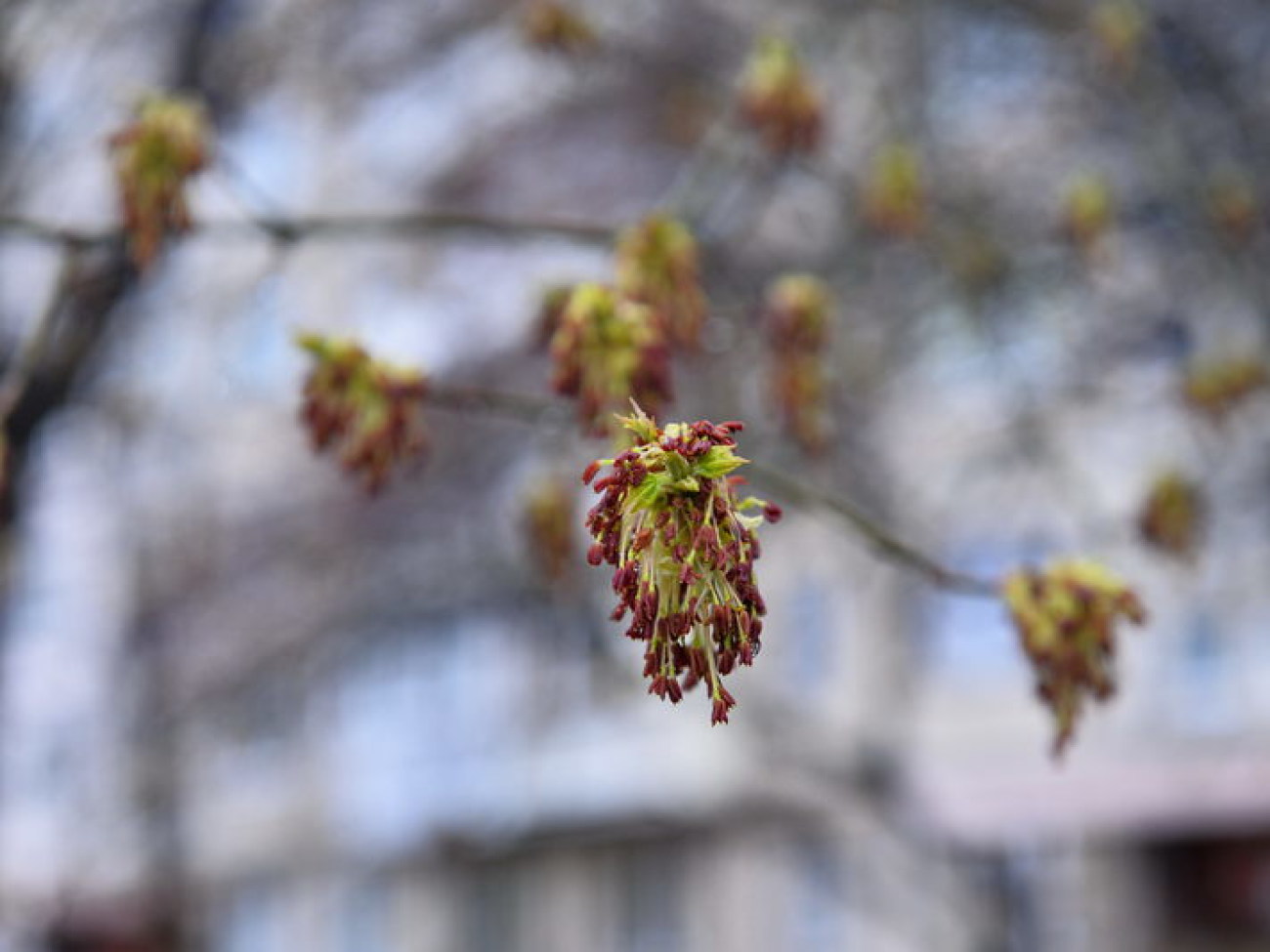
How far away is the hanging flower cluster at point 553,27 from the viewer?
14.8ft

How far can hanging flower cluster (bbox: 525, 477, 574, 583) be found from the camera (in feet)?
11.5

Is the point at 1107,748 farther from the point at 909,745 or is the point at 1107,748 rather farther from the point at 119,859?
the point at 909,745

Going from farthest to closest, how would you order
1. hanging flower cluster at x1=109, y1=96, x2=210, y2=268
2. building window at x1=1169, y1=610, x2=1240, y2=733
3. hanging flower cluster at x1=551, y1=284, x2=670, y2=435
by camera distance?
building window at x1=1169, y1=610, x2=1240, y2=733, hanging flower cluster at x1=109, y1=96, x2=210, y2=268, hanging flower cluster at x1=551, y1=284, x2=670, y2=435

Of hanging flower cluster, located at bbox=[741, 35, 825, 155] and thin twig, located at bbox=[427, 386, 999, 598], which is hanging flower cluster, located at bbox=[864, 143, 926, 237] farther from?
thin twig, located at bbox=[427, 386, 999, 598]

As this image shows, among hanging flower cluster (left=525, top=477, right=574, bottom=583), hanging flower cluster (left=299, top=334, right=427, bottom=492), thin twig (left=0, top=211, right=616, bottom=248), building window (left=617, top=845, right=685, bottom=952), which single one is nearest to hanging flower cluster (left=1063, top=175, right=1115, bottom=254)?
hanging flower cluster (left=525, top=477, right=574, bottom=583)

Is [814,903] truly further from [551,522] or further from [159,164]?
[159,164]

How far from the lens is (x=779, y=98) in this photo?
349 centimetres

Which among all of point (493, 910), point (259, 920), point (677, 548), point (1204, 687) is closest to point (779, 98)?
point (677, 548)

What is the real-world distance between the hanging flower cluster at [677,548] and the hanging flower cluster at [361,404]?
912 mm

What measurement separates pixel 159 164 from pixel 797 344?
1.24 m

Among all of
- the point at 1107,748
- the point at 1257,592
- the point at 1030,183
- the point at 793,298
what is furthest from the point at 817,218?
the point at 1107,748

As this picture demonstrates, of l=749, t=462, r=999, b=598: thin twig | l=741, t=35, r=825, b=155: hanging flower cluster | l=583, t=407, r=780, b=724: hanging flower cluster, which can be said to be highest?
l=741, t=35, r=825, b=155: hanging flower cluster

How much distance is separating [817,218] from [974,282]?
11.3 feet

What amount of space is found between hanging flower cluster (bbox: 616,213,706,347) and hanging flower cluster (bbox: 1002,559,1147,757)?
0.72m
